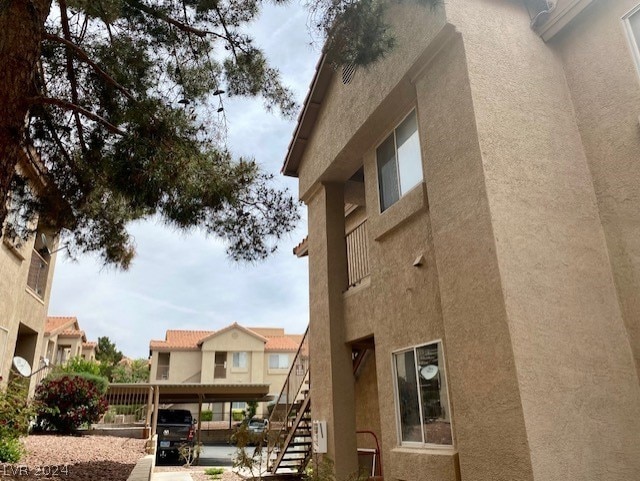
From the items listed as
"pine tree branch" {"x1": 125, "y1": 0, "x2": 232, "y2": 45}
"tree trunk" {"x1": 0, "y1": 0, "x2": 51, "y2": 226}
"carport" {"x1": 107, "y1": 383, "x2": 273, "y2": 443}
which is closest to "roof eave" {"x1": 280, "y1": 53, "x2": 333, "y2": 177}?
"pine tree branch" {"x1": 125, "y1": 0, "x2": 232, "y2": 45}

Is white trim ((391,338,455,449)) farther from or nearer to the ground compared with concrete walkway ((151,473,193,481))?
farther from the ground

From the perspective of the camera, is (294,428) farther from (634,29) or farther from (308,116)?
(634,29)

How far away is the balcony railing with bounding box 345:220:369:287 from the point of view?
11320 millimetres

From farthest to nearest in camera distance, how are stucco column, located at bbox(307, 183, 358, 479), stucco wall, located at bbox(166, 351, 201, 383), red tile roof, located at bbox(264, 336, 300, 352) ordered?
red tile roof, located at bbox(264, 336, 300, 352) → stucco wall, located at bbox(166, 351, 201, 383) → stucco column, located at bbox(307, 183, 358, 479)

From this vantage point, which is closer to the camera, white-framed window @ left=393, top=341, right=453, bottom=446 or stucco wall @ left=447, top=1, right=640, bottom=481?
stucco wall @ left=447, top=1, right=640, bottom=481

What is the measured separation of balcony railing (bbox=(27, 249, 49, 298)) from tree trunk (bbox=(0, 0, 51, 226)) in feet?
39.2

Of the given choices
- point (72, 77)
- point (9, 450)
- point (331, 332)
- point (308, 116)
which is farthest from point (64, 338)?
point (72, 77)

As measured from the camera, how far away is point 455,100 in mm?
7012

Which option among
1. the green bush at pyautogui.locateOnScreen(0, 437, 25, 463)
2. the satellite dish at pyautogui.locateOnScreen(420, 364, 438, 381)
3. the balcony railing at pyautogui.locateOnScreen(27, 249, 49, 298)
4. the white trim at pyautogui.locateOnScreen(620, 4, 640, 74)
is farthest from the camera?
the balcony railing at pyautogui.locateOnScreen(27, 249, 49, 298)

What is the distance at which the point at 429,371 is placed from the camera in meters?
7.40

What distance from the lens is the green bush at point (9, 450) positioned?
9695 mm

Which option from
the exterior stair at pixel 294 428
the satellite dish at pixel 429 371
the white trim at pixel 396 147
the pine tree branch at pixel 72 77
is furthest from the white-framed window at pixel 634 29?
the exterior stair at pixel 294 428

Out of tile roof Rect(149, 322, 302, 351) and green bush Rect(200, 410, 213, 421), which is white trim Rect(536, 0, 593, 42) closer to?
tile roof Rect(149, 322, 302, 351)

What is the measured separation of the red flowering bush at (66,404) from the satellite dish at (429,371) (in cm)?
1501
